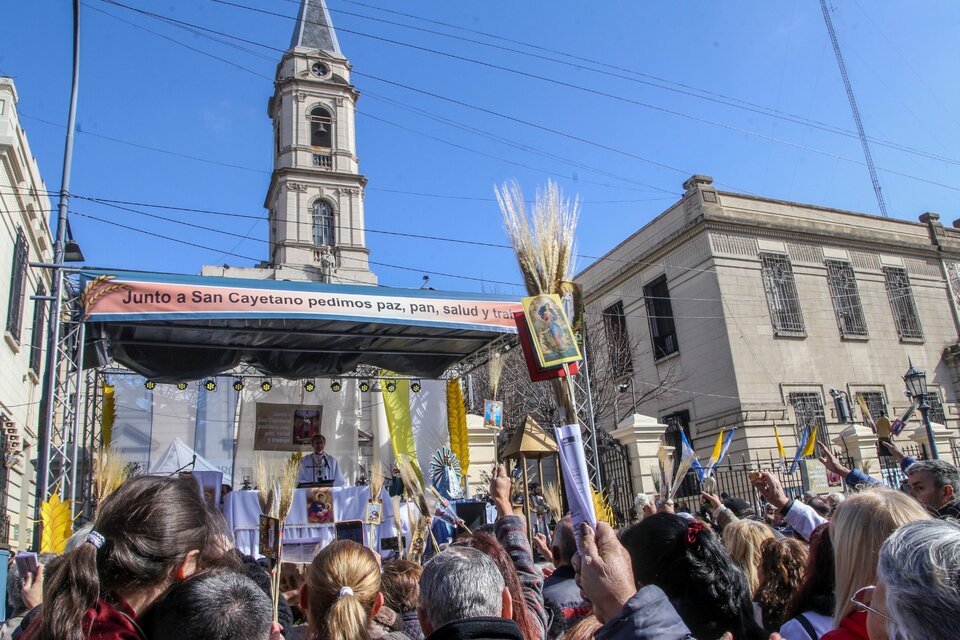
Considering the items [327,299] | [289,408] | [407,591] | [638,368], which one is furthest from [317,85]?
[407,591]

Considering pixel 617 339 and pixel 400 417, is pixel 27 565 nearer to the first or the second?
pixel 400 417

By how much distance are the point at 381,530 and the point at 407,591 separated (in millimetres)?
7053

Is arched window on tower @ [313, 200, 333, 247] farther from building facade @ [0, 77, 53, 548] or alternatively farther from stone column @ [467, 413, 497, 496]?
stone column @ [467, 413, 497, 496]

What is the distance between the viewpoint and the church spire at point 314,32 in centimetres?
4347

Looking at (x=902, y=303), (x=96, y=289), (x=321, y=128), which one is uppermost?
(x=321, y=128)

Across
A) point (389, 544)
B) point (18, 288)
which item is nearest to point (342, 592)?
point (389, 544)

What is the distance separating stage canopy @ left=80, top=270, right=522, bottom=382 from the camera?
9.54 metres

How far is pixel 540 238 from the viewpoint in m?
8.26

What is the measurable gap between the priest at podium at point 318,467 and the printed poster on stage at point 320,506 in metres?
3.19

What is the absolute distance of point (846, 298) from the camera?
2439 cm

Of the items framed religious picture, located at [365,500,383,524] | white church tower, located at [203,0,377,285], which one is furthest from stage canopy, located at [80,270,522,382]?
white church tower, located at [203,0,377,285]

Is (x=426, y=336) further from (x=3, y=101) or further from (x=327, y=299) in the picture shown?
(x=3, y=101)

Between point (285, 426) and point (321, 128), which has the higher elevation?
point (321, 128)

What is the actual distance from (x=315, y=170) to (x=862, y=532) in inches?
1581
